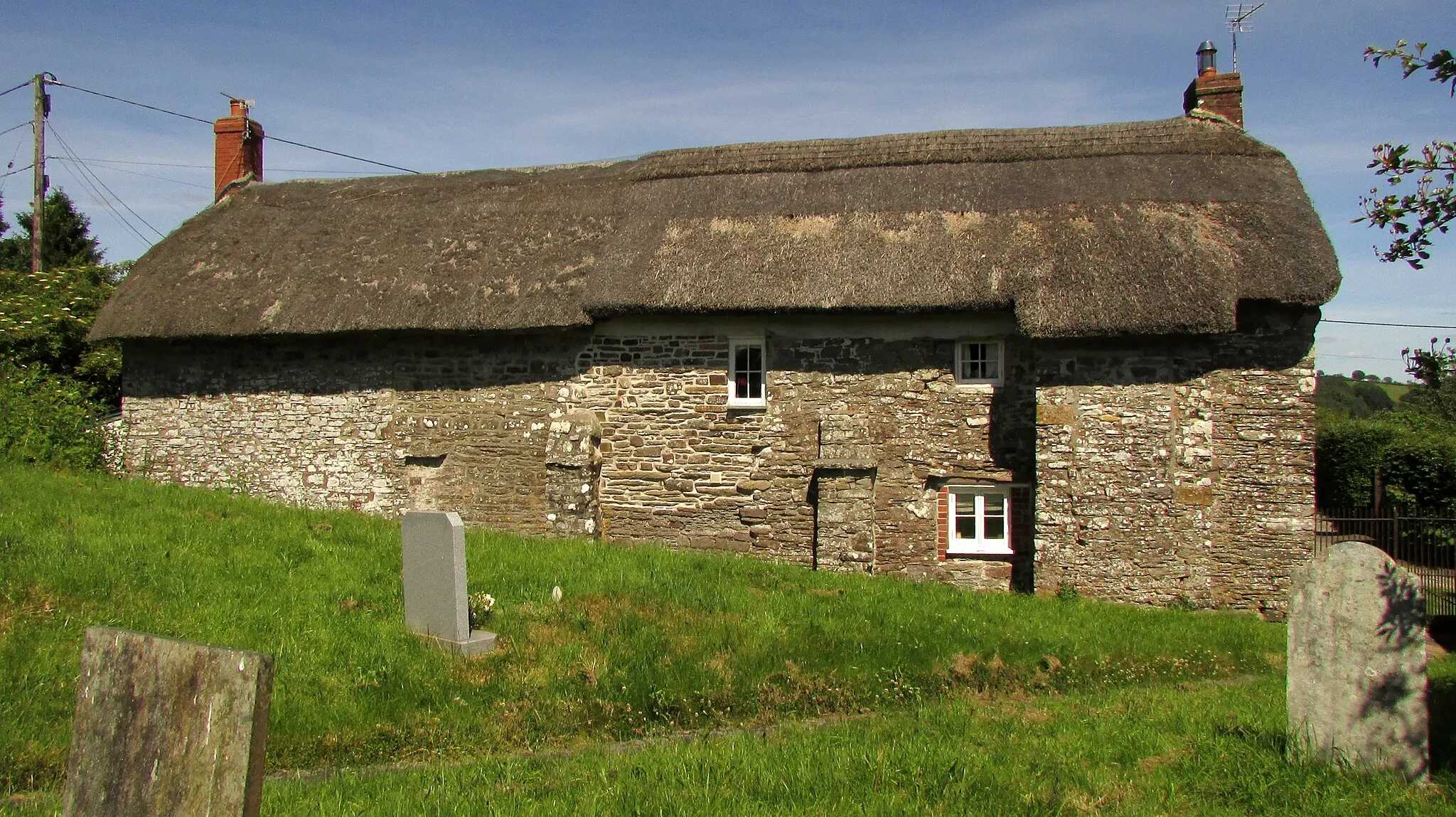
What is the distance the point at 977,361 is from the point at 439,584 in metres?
8.67

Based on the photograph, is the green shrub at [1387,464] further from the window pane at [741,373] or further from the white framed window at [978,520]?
the window pane at [741,373]

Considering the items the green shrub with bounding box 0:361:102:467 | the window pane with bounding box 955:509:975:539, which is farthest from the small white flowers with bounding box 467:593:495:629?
the green shrub with bounding box 0:361:102:467

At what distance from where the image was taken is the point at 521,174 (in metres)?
18.3

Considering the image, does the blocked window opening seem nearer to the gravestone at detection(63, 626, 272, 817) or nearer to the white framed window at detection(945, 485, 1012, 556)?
the white framed window at detection(945, 485, 1012, 556)

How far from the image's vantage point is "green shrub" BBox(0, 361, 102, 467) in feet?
→ 49.5

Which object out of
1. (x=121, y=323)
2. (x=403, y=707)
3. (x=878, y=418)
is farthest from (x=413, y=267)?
(x=403, y=707)

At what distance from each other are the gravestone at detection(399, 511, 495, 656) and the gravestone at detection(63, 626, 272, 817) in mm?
4540

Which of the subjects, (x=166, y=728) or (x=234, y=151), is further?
(x=234, y=151)

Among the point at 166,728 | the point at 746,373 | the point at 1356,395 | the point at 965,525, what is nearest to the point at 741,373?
the point at 746,373

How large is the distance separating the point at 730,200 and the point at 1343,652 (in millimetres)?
11540

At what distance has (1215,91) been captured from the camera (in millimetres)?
15672

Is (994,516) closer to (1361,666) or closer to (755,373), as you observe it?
(755,373)

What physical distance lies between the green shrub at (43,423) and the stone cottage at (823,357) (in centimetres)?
91

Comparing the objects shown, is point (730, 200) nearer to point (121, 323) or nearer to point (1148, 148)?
point (1148, 148)
